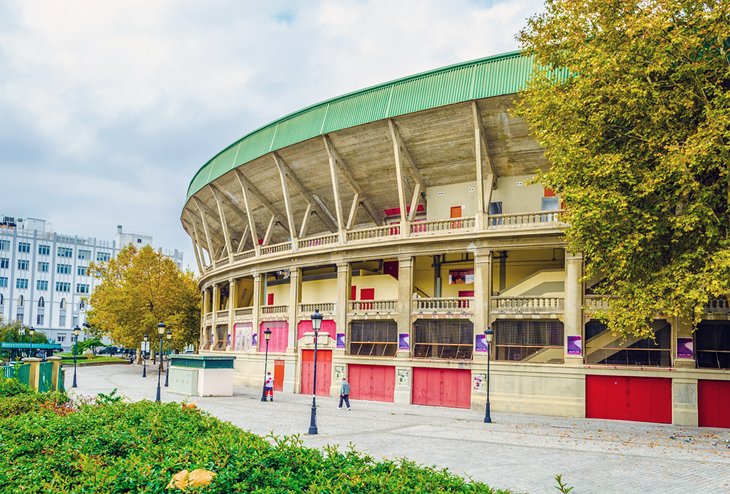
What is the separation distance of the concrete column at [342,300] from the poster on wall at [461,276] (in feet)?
19.9

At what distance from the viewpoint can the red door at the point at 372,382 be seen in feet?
111

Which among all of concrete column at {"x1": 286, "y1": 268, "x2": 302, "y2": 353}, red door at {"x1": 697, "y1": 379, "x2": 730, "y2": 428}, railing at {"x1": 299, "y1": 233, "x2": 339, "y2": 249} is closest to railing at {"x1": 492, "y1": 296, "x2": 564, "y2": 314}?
red door at {"x1": 697, "y1": 379, "x2": 730, "y2": 428}

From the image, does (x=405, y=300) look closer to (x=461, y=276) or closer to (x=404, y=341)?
(x=404, y=341)

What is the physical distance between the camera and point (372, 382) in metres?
34.7

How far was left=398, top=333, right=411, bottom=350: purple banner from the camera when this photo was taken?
108 feet

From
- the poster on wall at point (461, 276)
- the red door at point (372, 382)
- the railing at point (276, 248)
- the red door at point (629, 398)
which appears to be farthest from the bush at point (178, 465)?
the railing at point (276, 248)

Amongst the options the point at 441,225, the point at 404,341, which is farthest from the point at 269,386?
the point at 441,225

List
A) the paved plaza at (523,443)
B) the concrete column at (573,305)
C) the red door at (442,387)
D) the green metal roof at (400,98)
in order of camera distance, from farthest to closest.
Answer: the red door at (442,387) → the green metal roof at (400,98) → the concrete column at (573,305) → the paved plaza at (523,443)

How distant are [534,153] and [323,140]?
1203 cm

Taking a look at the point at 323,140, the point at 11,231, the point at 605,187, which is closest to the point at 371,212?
the point at 323,140

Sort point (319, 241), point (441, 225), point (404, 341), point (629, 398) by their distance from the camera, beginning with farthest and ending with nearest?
point (319, 241), point (441, 225), point (404, 341), point (629, 398)

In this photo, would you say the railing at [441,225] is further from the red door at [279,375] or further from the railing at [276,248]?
the red door at [279,375]

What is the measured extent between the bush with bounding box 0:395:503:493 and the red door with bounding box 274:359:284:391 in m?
31.1

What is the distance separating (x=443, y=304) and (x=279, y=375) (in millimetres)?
13263
